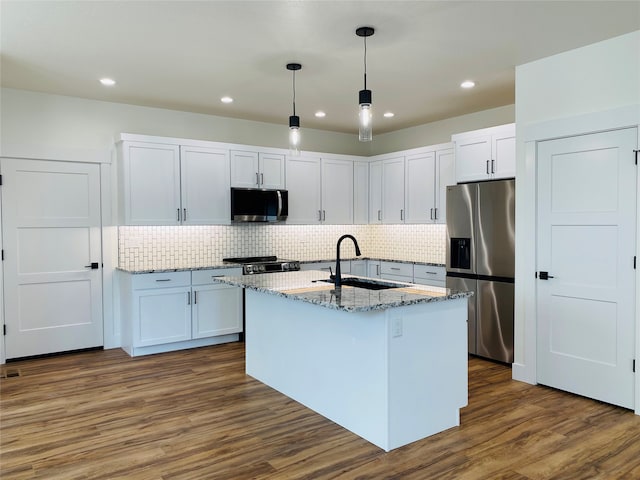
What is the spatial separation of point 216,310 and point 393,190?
9.29ft

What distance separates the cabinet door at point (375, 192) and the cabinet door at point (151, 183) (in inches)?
109

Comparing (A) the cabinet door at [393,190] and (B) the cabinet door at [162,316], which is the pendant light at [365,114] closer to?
(B) the cabinet door at [162,316]

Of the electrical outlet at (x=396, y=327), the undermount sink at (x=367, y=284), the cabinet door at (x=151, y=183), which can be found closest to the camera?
the electrical outlet at (x=396, y=327)

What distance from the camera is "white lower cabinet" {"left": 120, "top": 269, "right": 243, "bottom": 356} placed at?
16.9 feet

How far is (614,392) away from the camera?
367cm

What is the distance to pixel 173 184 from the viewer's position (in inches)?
217

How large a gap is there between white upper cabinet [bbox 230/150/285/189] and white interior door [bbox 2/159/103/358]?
5.09 ft

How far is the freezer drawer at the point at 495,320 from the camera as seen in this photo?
4.64 meters

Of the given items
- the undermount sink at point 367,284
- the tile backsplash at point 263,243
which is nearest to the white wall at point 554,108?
the undermount sink at point 367,284

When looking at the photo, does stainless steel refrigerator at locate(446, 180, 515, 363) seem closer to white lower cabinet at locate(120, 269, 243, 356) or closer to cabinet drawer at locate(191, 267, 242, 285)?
cabinet drawer at locate(191, 267, 242, 285)

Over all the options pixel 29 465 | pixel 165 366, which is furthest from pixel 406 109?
pixel 29 465

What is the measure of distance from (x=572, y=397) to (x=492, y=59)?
2.81 metres

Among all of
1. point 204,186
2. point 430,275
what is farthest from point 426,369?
point 204,186

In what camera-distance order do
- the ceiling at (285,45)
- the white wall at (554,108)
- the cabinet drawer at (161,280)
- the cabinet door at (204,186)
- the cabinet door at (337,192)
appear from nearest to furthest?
the ceiling at (285,45)
the white wall at (554,108)
the cabinet drawer at (161,280)
the cabinet door at (204,186)
the cabinet door at (337,192)
